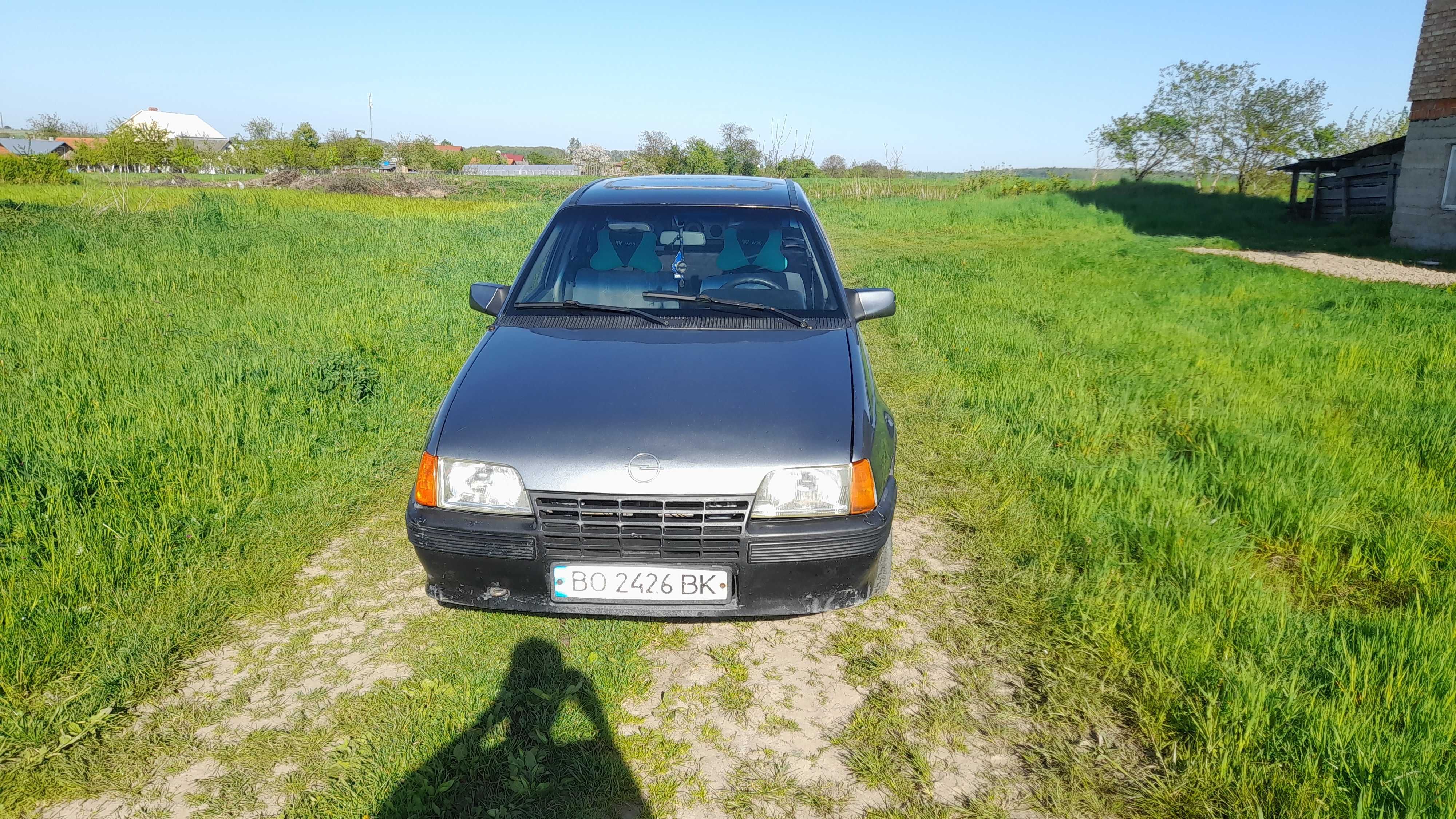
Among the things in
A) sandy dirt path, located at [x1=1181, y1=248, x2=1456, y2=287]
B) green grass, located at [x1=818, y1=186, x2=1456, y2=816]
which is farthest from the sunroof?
sandy dirt path, located at [x1=1181, y1=248, x2=1456, y2=287]

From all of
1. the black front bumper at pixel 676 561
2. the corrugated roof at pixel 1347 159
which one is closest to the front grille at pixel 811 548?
the black front bumper at pixel 676 561

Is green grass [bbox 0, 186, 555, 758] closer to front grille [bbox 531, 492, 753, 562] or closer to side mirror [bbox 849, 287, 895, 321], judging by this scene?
front grille [bbox 531, 492, 753, 562]

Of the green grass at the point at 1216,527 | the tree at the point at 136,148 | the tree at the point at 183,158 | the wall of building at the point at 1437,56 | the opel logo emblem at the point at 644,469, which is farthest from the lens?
the tree at the point at 183,158

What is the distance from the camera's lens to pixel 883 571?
3016 millimetres

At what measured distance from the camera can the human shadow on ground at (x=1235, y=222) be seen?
57.7ft

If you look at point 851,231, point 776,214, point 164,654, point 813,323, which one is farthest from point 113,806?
point 851,231

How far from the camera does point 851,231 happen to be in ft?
75.8

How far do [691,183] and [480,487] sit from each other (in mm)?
2481

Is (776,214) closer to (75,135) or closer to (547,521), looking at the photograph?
(547,521)

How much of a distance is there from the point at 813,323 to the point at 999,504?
5.06 feet

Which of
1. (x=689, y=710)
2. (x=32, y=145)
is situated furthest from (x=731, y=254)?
(x=32, y=145)

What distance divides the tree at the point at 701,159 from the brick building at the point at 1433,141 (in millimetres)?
34423

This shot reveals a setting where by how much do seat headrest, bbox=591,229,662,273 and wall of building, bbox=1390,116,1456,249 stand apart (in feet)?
58.9

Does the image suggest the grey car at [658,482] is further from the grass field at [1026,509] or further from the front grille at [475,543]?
the grass field at [1026,509]
